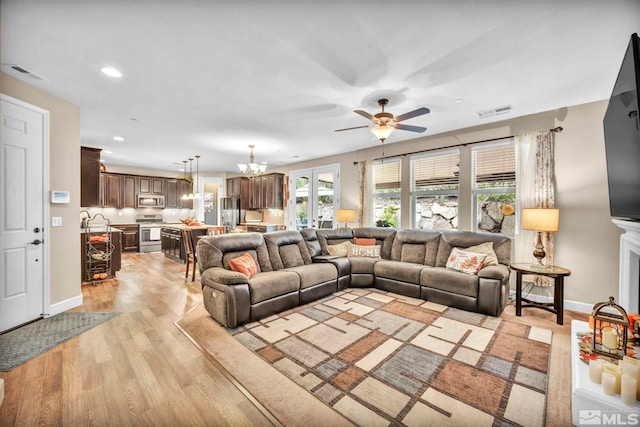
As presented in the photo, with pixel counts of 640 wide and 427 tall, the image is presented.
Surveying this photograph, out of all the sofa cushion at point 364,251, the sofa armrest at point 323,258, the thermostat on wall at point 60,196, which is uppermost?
the thermostat on wall at point 60,196

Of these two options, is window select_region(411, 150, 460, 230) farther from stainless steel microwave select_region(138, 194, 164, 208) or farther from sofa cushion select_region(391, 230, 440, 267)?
stainless steel microwave select_region(138, 194, 164, 208)

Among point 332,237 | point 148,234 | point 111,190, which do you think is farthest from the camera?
point 148,234

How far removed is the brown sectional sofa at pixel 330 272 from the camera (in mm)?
3037

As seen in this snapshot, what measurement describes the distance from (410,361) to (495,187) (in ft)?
10.8

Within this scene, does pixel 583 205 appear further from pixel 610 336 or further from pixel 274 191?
pixel 274 191

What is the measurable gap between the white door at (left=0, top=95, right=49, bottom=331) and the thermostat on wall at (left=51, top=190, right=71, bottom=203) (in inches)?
3.9

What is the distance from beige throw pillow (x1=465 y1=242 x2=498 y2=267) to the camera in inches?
142

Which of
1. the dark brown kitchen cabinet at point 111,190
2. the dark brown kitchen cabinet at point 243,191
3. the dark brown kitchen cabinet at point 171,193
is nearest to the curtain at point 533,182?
the dark brown kitchen cabinet at point 243,191

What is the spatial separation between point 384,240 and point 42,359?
4.54 metres

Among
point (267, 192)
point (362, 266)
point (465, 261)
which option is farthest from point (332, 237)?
point (267, 192)

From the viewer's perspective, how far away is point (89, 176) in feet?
13.8

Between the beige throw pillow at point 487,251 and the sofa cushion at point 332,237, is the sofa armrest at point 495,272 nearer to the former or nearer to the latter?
the beige throw pillow at point 487,251

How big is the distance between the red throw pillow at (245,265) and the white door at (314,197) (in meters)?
3.36

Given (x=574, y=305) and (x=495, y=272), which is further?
(x=574, y=305)
